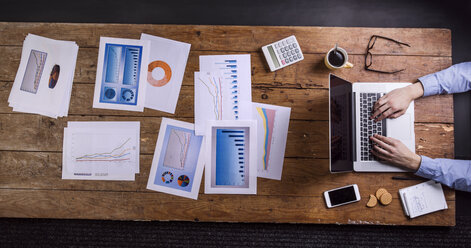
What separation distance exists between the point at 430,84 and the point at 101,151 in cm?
144

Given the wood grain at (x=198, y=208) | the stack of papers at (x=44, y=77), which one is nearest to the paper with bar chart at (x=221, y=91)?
the wood grain at (x=198, y=208)

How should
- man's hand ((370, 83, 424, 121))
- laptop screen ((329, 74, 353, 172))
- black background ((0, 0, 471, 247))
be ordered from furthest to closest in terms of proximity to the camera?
1. black background ((0, 0, 471, 247))
2. man's hand ((370, 83, 424, 121))
3. laptop screen ((329, 74, 353, 172))

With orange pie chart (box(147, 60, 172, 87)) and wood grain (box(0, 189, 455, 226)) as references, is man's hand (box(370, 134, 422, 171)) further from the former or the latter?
orange pie chart (box(147, 60, 172, 87))

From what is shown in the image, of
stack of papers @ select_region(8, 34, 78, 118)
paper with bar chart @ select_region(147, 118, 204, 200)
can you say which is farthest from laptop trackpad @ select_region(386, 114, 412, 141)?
stack of papers @ select_region(8, 34, 78, 118)

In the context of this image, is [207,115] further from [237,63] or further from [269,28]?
[269,28]

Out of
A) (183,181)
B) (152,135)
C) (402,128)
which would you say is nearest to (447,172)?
(402,128)

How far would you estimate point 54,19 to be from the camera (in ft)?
4.79

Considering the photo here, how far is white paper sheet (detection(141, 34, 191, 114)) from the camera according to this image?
120cm

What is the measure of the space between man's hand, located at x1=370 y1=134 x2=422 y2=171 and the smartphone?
180 millimetres

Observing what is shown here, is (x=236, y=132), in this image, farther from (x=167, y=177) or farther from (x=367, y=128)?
(x=367, y=128)

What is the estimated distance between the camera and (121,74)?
3.98 ft

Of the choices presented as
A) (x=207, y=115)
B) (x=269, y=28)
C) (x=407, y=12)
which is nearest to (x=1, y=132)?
(x=207, y=115)

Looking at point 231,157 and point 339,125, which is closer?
point 339,125

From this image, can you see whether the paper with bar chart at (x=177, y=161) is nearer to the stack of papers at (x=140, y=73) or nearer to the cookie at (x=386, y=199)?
the stack of papers at (x=140, y=73)
